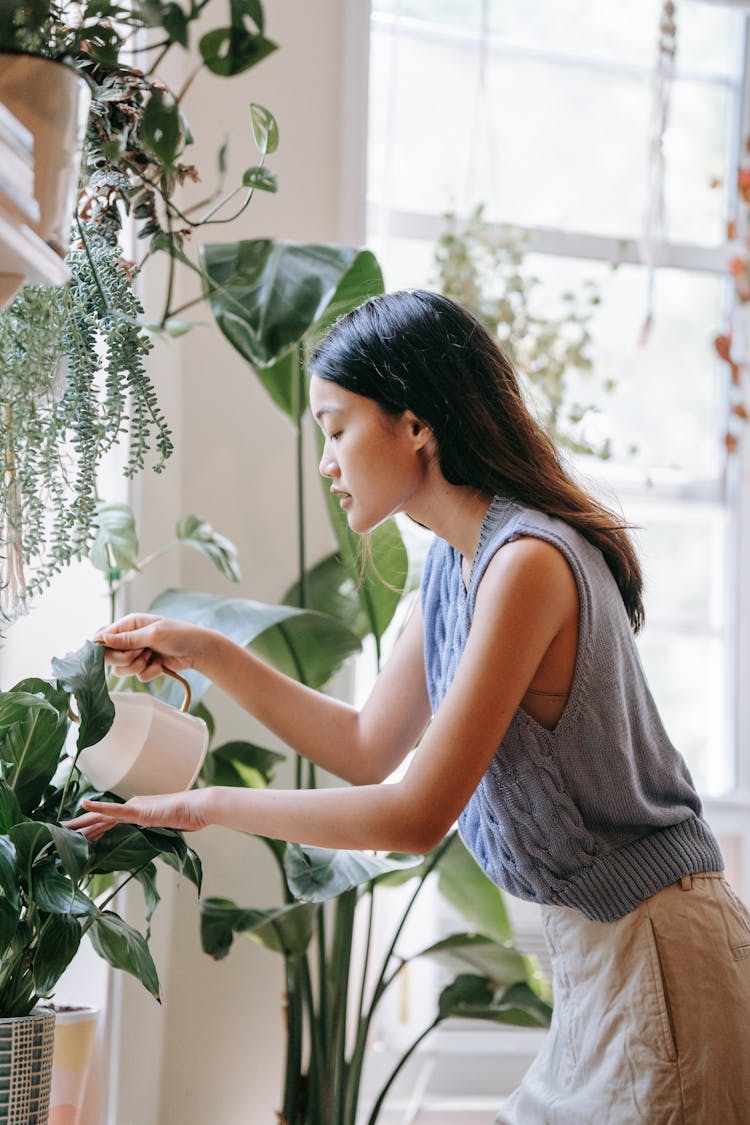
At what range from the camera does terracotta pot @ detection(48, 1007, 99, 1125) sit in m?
1.36

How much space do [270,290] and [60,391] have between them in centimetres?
32

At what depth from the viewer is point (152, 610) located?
62.8 inches

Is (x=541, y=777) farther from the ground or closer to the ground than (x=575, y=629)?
closer to the ground

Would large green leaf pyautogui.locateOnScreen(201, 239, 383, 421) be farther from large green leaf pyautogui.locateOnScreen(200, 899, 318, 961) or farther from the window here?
the window

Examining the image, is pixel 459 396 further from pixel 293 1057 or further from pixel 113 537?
pixel 293 1057

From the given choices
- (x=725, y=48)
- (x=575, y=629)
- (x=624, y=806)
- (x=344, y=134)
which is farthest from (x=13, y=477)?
(x=725, y=48)

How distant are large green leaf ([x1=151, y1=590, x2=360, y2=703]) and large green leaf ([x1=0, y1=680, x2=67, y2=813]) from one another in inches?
14.0

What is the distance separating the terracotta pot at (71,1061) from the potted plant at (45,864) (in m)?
0.26

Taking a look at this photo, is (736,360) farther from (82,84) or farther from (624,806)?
(82,84)

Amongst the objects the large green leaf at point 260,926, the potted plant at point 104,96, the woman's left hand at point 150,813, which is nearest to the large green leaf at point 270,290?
the potted plant at point 104,96

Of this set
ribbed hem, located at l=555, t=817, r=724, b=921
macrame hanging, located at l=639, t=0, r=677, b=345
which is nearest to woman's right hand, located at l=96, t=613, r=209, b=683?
ribbed hem, located at l=555, t=817, r=724, b=921

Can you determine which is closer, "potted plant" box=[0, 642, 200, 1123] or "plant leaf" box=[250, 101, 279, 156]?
"potted plant" box=[0, 642, 200, 1123]

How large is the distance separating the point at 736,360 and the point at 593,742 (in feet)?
5.65

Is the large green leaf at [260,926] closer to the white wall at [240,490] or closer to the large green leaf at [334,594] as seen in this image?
the white wall at [240,490]
